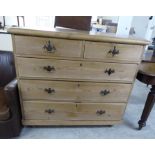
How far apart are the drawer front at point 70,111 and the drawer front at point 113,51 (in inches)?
21.2

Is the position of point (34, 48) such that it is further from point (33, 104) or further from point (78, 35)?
point (33, 104)

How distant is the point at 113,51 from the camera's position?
52.3 inches

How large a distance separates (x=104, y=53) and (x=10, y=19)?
8.19 feet

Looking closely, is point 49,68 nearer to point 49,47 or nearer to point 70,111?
point 49,47

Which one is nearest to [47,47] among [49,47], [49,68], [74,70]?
[49,47]

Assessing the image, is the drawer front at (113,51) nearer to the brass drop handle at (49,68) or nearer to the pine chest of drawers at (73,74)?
the pine chest of drawers at (73,74)

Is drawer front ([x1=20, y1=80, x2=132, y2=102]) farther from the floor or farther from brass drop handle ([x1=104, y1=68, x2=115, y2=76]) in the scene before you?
the floor

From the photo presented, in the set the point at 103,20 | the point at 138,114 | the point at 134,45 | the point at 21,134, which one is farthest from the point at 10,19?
the point at 138,114

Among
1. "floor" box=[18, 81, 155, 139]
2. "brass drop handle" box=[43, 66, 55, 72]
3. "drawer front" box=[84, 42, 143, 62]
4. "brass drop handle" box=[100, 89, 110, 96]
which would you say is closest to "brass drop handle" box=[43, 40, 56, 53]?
"brass drop handle" box=[43, 66, 55, 72]

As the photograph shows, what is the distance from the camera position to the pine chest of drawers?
4.06ft

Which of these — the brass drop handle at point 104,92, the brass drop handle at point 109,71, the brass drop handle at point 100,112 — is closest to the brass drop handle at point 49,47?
the brass drop handle at point 109,71

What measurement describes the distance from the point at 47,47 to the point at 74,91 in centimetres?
52

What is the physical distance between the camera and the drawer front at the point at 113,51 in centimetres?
130

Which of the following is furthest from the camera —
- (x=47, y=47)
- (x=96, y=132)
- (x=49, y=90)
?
(x=96, y=132)
